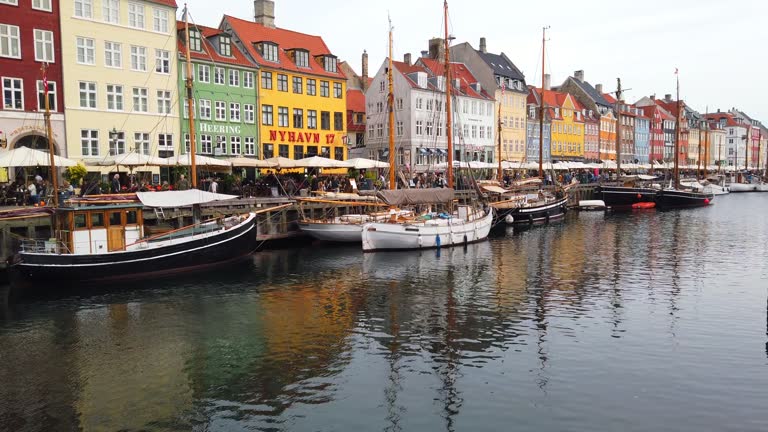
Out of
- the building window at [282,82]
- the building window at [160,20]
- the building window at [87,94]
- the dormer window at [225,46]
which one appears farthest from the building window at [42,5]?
the building window at [282,82]

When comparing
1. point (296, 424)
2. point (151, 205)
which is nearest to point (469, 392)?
point (296, 424)

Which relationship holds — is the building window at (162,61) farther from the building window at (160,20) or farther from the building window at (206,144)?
the building window at (206,144)

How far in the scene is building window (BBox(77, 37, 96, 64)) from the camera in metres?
46.6

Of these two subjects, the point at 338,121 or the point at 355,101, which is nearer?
the point at 338,121

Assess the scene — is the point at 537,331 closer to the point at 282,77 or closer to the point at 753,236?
the point at 753,236

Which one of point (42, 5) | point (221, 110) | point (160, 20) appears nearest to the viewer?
point (42, 5)

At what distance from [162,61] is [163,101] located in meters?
3.14

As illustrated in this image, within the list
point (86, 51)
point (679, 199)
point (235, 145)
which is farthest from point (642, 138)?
point (86, 51)

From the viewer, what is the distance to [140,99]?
50531mm

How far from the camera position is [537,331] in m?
20.9

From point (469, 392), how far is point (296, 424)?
14.0 feet

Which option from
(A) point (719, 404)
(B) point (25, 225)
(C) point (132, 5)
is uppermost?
(C) point (132, 5)

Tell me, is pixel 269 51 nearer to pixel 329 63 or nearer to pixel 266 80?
pixel 266 80

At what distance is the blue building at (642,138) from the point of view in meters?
134
